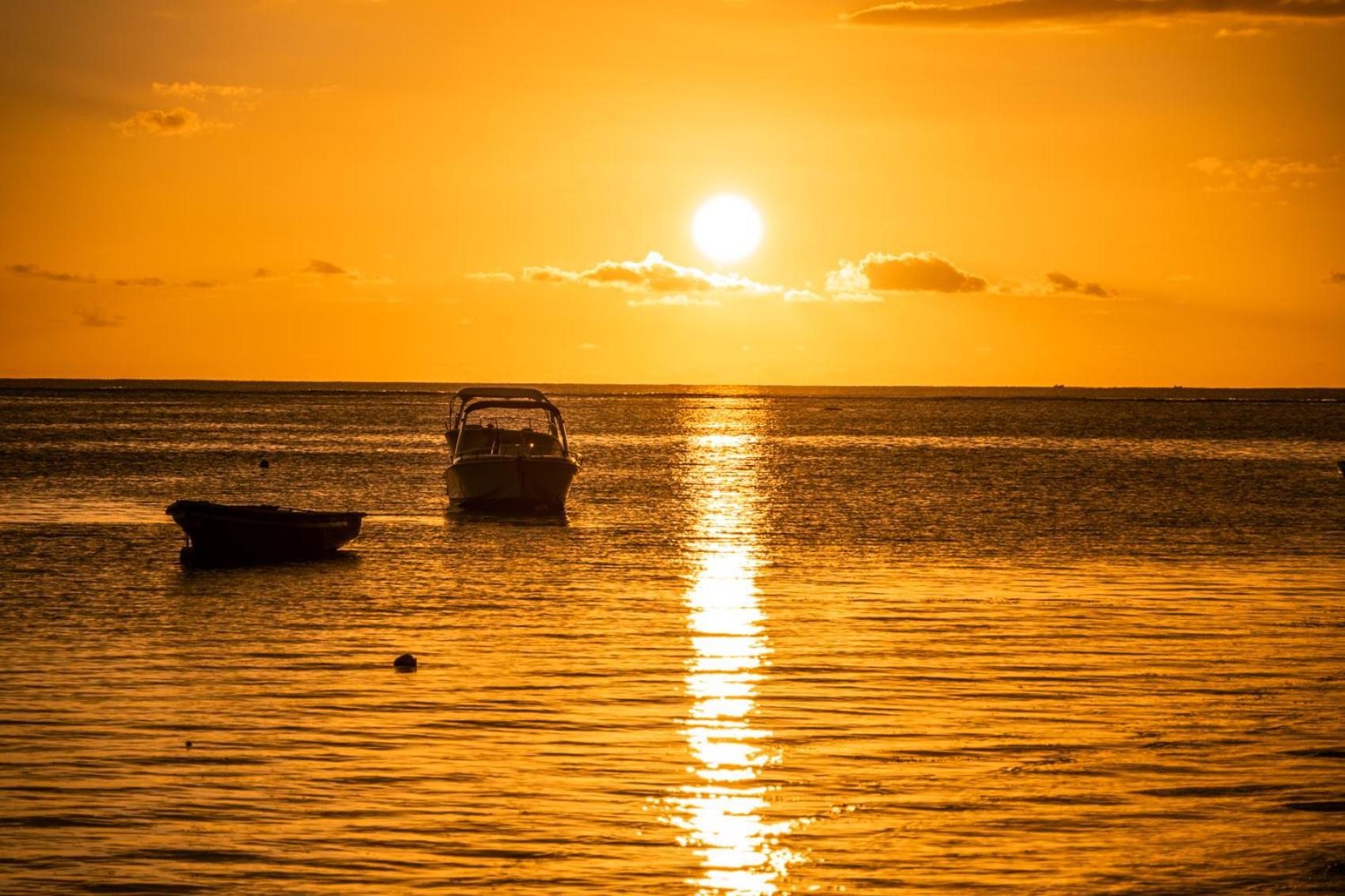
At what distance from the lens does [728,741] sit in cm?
2198

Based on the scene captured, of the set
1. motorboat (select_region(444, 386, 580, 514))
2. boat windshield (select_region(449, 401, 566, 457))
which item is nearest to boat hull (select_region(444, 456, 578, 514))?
motorboat (select_region(444, 386, 580, 514))

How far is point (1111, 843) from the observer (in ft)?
56.9

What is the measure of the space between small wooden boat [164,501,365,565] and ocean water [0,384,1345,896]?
829mm

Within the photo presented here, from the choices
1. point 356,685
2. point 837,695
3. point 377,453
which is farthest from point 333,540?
point 377,453

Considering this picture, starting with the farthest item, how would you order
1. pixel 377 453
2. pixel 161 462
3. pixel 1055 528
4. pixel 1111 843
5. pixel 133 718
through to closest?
pixel 377 453, pixel 161 462, pixel 1055 528, pixel 133 718, pixel 1111 843

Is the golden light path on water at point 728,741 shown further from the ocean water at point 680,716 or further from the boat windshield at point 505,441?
the boat windshield at point 505,441

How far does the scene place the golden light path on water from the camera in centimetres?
1662

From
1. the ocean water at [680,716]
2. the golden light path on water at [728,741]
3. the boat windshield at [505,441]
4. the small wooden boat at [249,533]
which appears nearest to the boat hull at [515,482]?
the boat windshield at [505,441]

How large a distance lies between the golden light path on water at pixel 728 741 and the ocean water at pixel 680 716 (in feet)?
0.25

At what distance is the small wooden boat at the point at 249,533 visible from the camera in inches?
1740

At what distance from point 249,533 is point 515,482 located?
17.3 m

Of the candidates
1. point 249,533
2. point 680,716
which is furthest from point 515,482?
point 680,716

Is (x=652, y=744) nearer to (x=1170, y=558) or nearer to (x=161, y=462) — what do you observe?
(x=1170, y=558)

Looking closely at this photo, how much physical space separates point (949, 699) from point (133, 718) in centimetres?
1189
